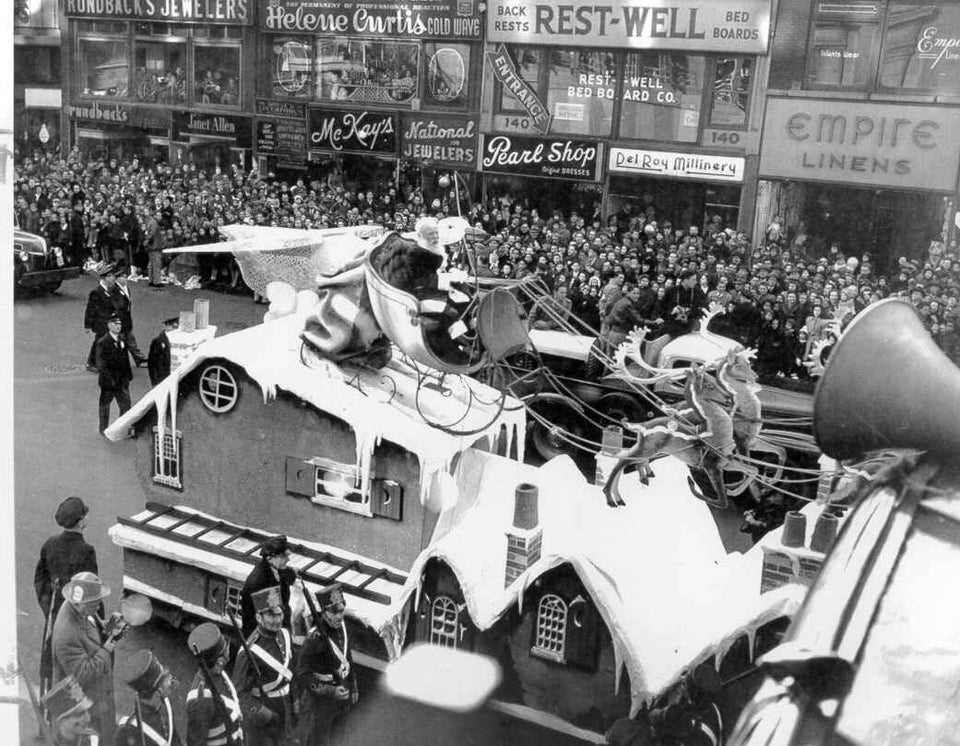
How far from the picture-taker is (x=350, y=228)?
9.91ft

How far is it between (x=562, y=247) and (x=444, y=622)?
41.8 inches

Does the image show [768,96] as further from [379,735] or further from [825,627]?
[379,735]

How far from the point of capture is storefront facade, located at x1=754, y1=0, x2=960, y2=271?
244 centimetres

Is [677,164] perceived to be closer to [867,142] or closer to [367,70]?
[867,142]

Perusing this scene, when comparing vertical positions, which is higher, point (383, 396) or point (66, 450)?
point (383, 396)

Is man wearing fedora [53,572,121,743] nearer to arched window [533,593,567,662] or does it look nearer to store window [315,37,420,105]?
arched window [533,593,567,662]

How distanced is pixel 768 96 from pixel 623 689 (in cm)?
150

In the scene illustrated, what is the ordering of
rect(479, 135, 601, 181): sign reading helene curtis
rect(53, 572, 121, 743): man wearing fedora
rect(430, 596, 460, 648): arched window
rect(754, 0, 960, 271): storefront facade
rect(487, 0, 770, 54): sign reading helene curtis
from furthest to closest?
rect(53, 572, 121, 743): man wearing fedora
rect(430, 596, 460, 648): arched window
rect(479, 135, 601, 181): sign reading helene curtis
rect(487, 0, 770, 54): sign reading helene curtis
rect(754, 0, 960, 271): storefront facade

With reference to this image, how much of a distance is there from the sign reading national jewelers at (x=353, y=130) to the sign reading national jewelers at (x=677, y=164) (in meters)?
0.64

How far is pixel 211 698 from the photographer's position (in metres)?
3.13

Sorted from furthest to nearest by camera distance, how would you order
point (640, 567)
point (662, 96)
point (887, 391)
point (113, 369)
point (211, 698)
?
point (113, 369)
point (211, 698)
point (640, 567)
point (662, 96)
point (887, 391)

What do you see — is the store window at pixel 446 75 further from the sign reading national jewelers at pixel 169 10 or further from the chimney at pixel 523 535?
the chimney at pixel 523 535

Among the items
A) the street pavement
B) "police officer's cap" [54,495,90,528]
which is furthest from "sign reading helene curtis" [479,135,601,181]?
"police officer's cap" [54,495,90,528]

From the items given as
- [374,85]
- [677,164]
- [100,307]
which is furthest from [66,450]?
[677,164]
